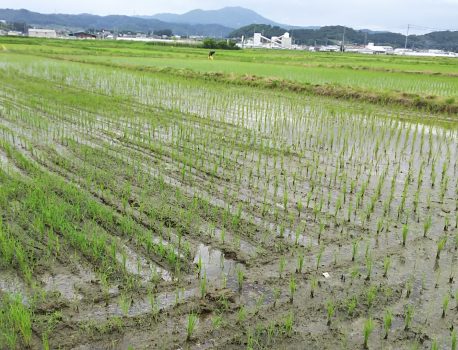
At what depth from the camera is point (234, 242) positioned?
4281 mm

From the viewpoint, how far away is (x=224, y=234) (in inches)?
174

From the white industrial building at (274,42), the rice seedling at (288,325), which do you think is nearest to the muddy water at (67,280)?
the rice seedling at (288,325)

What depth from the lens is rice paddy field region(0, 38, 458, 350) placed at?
307 cm

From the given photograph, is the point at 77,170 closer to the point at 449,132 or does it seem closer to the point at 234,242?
the point at 234,242

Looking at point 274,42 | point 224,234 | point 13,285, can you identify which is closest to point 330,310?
point 224,234

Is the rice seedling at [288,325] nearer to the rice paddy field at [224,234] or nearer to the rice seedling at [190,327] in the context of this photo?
the rice paddy field at [224,234]

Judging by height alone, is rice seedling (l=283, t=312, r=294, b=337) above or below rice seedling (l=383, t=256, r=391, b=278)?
below

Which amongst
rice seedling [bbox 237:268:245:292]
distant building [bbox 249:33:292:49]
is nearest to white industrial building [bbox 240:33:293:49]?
distant building [bbox 249:33:292:49]

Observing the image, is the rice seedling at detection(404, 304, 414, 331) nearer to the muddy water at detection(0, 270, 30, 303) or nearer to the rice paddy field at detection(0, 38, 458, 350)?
the rice paddy field at detection(0, 38, 458, 350)

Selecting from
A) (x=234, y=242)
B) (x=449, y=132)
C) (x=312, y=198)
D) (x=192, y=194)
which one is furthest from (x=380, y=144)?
(x=234, y=242)

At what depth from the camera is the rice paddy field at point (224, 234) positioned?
10.1 ft

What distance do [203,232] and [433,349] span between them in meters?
2.32

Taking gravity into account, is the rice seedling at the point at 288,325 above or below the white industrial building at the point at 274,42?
below

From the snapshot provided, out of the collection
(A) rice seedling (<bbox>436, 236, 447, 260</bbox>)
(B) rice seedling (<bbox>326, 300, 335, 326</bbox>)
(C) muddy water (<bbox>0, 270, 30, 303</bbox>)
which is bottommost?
(C) muddy water (<bbox>0, 270, 30, 303</bbox>)
